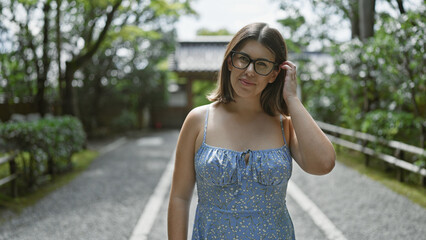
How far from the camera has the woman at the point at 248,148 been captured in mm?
1793

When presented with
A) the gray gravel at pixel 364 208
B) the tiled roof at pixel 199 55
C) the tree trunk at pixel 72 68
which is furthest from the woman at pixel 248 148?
the tiled roof at pixel 199 55

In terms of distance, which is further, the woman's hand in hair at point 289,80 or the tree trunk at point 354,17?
the tree trunk at point 354,17

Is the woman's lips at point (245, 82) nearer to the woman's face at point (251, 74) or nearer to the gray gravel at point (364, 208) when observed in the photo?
the woman's face at point (251, 74)

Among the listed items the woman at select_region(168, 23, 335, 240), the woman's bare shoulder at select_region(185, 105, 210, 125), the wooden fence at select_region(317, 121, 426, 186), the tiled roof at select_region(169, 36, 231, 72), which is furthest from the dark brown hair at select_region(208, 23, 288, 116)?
the tiled roof at select_region(169, 36, 231, 72)

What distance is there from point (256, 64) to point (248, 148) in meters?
0.36

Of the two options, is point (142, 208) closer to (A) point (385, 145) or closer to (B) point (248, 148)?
(B) point (248, 148)

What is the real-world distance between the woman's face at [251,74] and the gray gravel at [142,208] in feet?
11.3

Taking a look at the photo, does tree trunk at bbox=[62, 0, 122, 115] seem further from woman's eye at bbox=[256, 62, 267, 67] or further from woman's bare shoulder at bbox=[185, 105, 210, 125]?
woman's eye at bbox=[256, 62, 267, 67]

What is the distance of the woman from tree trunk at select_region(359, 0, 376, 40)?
668cm

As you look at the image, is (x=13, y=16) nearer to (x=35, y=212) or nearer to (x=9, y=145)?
(x=9, y=145)

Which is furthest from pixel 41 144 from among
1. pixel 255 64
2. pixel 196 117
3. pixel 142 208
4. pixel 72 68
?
pixel 255 64

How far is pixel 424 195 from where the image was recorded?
6.57 m

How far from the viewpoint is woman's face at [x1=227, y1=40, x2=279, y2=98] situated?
179 cm

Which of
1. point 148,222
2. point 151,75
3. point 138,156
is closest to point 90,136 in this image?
point 151,75
